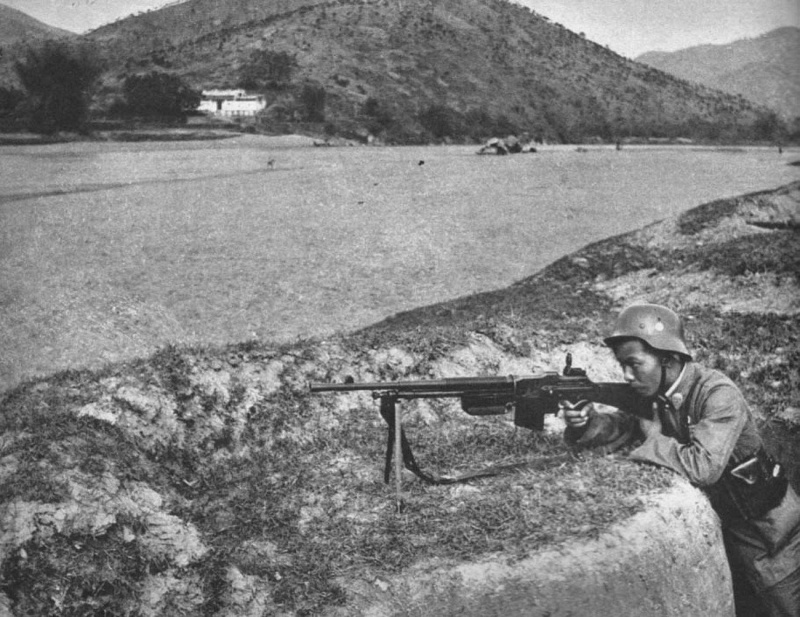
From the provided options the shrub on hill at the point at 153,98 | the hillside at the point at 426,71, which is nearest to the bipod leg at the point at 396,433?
the shrub on hill at the point at 153,98

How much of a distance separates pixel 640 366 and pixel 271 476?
10.8 ft

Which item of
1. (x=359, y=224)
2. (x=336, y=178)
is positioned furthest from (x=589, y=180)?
(x=359, y=224)

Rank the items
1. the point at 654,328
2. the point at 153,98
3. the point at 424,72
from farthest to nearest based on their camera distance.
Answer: the point at 424,72 < the point at 153,98 < the point at 654,328

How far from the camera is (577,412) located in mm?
5773

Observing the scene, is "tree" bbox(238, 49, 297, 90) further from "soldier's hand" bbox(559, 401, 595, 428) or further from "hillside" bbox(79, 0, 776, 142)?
"soldier's hand" bbox(559, 401, 595, 428)

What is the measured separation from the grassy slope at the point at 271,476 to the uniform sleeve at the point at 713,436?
49cm

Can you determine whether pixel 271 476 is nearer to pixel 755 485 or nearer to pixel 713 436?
pixel 713 436

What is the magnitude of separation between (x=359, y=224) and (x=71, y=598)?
16942 millimetres

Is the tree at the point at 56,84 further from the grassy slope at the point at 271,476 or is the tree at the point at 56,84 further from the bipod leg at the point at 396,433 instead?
the bipod leg at the point at 396,433

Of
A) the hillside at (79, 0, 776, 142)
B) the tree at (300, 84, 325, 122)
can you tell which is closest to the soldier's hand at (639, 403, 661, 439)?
the hillside at (79, 0, 776, 142)

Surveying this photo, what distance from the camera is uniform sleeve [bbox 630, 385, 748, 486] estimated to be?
5.05m

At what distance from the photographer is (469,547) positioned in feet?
16.9

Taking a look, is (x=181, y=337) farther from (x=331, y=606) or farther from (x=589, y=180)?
(x=589, y=180)

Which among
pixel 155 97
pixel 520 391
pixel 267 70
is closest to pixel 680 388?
pixel 520 391
